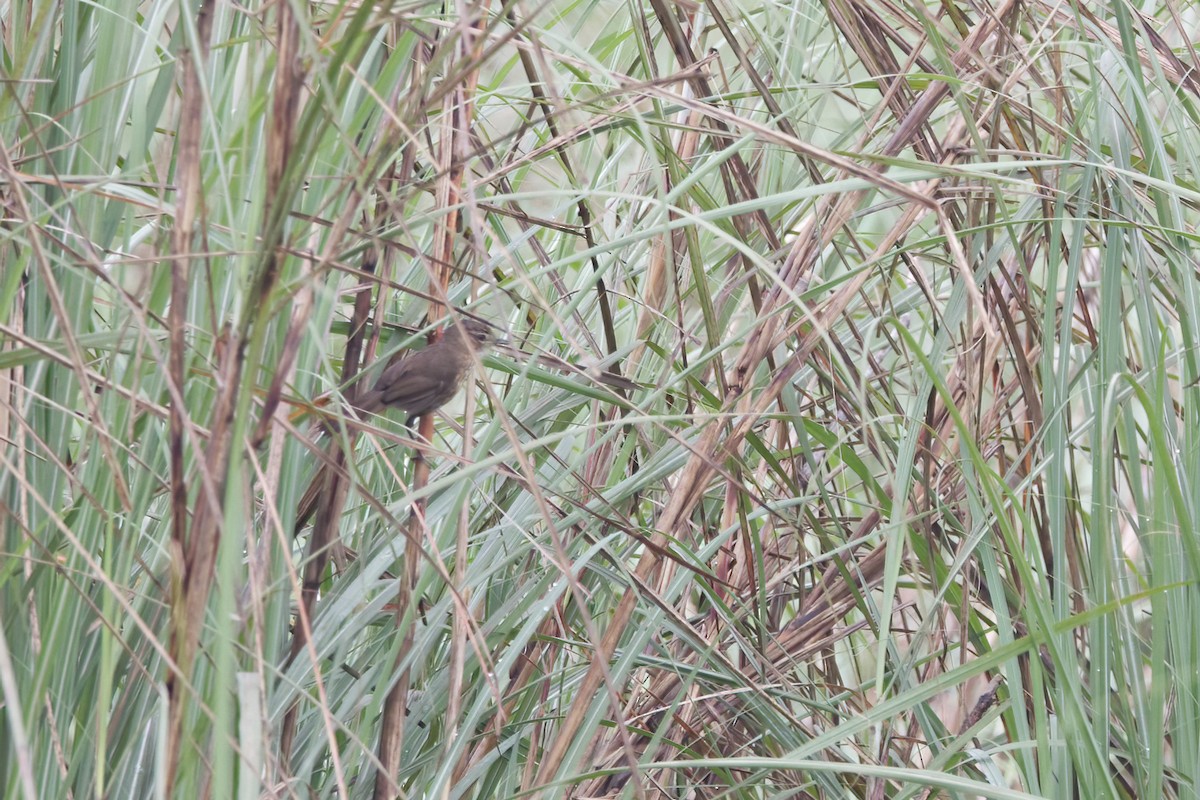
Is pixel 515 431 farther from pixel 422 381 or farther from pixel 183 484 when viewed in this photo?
pixel 183 484

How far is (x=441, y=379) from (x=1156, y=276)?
69 centimetres

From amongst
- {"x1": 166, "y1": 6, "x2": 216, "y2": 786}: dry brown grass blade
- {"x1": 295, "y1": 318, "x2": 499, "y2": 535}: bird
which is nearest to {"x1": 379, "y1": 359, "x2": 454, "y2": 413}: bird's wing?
{"x1": 295, "y1": 318, "x2": 499, "y2": 535}: bird

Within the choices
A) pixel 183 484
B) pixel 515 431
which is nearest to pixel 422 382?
pixel 515 431

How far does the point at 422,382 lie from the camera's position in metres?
1.07

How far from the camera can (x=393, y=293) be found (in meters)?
1.08

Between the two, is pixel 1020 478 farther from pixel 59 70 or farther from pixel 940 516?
pixel 59 70

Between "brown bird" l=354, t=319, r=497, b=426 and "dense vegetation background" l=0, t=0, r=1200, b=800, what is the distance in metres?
0.05

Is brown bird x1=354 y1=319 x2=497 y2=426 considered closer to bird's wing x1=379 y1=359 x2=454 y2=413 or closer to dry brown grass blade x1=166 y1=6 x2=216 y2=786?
bird's wing x1=379 y1=359 x2=454 y2=413

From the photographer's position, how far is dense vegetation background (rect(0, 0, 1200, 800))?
0.53 metres

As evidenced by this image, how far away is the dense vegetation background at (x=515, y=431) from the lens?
0.53 metres

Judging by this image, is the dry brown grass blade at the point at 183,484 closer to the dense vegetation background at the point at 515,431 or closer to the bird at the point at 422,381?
the dense vegetation background at the point at 515,431

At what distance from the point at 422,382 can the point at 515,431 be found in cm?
23

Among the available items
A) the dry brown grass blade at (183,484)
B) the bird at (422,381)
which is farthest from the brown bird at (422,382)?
the dry brown grass blade at (183,484)

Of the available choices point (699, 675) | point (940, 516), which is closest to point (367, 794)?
point (699, 675)
